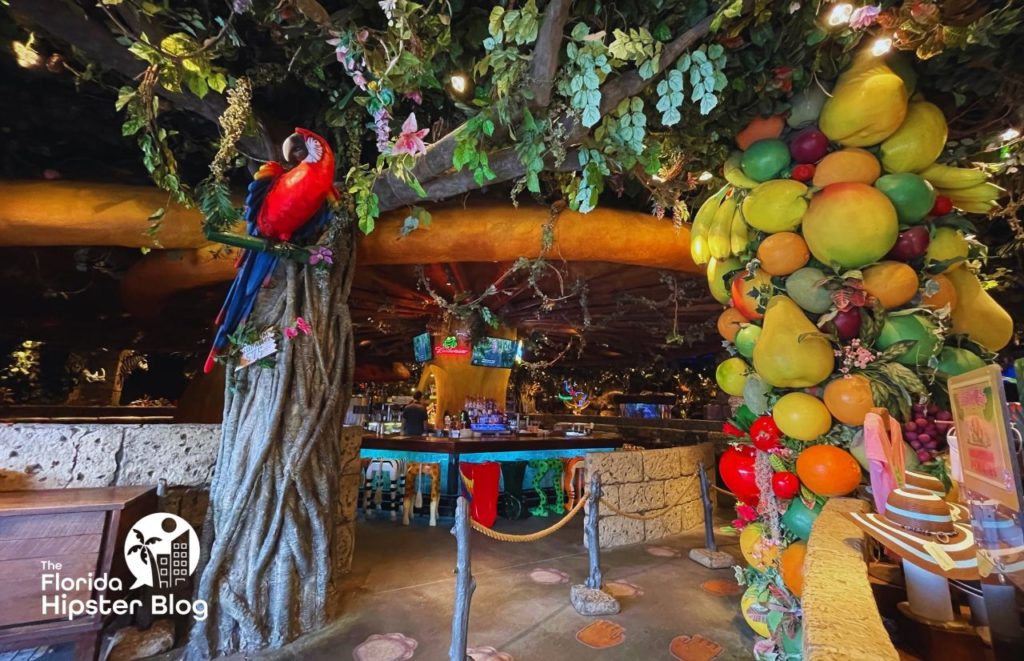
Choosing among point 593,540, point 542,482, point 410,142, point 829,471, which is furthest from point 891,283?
point 542,482

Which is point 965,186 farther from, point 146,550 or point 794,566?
point 146,550

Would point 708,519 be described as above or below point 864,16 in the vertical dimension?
below

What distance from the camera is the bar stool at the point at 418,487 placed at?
5219mm

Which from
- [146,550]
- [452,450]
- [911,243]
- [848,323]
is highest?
[911,243]

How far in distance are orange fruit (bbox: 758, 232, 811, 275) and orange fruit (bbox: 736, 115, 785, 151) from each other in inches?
25.1

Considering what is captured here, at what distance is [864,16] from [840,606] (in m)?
2.32

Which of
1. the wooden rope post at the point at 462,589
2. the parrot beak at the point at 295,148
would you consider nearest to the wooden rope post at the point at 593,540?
the wooden rope post at the point at 462,589

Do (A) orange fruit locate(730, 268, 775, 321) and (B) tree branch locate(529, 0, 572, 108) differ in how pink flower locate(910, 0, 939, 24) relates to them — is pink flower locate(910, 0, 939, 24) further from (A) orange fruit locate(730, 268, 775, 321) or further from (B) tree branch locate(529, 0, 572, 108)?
(B) tree branch locate(529, 0, 572, 108)

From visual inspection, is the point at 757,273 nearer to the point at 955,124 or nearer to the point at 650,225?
the point at 650,225

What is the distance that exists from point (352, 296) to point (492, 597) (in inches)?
160

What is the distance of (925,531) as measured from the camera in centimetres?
116

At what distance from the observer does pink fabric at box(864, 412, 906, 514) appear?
153 centimetres

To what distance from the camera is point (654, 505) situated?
199 inches

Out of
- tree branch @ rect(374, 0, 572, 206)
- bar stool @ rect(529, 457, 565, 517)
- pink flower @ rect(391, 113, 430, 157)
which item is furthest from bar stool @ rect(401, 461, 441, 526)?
pink flower @ rect(391, 113, 430, 157)
